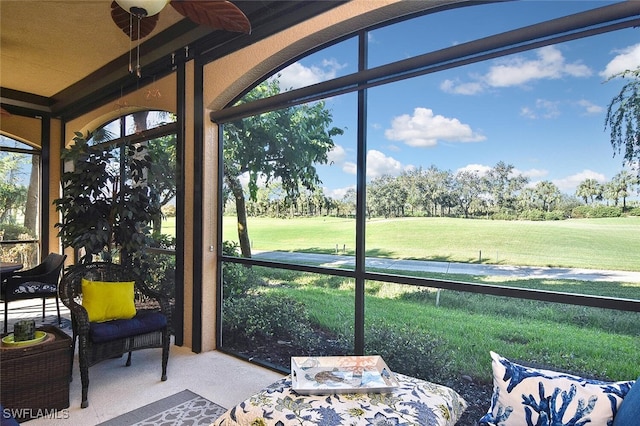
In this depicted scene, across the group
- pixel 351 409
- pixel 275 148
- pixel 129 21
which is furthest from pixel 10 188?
pixel 351 409

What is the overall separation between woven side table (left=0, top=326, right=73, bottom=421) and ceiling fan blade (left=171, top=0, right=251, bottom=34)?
234 cm

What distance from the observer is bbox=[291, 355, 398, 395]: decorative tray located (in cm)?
182

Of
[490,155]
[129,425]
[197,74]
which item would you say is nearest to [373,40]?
[490,155]

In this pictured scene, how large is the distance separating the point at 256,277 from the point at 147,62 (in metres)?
2.86

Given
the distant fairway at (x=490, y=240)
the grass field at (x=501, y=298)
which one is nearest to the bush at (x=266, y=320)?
the grass field at (x=501, y=298)

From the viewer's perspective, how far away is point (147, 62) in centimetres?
430

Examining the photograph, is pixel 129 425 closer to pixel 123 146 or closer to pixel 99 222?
pixel 99 222

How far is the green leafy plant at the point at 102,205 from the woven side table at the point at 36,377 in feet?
4.35

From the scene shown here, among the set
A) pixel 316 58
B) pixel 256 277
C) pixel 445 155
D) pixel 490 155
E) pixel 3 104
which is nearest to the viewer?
pixel 490 155

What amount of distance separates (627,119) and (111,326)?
3610mm

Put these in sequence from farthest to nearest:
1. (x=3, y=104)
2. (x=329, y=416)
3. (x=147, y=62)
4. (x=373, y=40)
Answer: (x=3, y=104) → (x=147, y=62) → (x=373, y=40) → (x=329, y=416)

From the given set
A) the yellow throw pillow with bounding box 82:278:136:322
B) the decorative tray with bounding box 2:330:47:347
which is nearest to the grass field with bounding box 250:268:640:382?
the yellow throw pillow with bounding box 82:278:136:322

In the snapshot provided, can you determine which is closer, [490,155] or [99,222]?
[490,155]

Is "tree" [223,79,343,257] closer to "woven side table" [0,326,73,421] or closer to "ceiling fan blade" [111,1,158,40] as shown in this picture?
"ceiling fan blade" [111,1,158,40]
